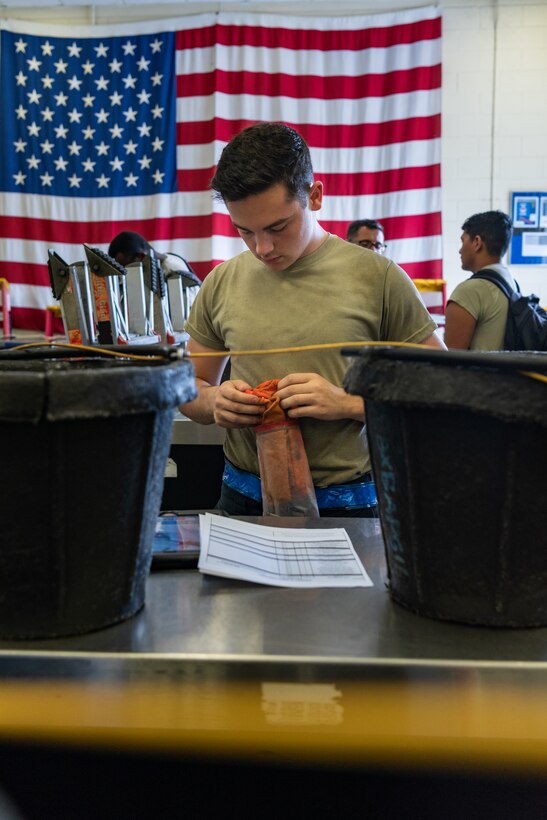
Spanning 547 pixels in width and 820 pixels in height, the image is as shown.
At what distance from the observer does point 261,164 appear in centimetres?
141

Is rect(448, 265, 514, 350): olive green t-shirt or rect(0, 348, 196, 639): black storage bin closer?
rect(0, 348, 196, 639): black storage bin

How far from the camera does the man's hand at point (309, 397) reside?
1356 millimetres

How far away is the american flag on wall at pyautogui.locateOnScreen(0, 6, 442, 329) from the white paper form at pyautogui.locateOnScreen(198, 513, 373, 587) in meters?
4.97

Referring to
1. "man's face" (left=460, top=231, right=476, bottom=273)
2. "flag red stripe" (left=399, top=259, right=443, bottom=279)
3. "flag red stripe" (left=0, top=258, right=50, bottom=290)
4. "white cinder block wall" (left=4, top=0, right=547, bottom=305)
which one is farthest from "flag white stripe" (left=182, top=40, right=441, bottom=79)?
"man's face" (left=460, top=231, right=476, bottom=273)

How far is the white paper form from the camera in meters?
0.82

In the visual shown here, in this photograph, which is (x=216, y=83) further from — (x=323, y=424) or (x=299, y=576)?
(x=299, y=576)

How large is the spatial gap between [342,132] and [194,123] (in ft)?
3.83

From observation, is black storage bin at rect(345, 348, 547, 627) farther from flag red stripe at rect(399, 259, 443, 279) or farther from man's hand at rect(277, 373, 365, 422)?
flag red stripe at rect(399, 259, 443, 279)

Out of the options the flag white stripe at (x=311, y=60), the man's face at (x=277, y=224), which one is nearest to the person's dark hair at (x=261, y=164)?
the man's face at (x=277, y=224)

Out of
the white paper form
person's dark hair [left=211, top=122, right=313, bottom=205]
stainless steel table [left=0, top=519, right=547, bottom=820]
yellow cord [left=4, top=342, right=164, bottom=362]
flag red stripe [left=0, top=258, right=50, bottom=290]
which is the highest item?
flag red stripe [left=0, top=258, right=50, bottom=290]

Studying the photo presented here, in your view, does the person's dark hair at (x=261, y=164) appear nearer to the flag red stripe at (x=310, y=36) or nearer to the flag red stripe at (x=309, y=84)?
the flag red stripe at (x=309, y=84)

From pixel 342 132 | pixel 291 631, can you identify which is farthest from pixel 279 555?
pixel 342 132

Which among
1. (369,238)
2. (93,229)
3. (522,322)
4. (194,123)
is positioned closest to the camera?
(522,322)

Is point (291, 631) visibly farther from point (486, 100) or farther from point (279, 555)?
point (486, 100)
